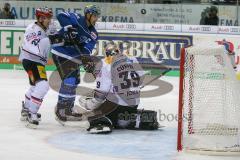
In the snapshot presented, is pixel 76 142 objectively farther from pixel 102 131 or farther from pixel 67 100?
pixel 67 100

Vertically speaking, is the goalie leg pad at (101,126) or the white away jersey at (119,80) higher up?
the white away jersey at (119,80)

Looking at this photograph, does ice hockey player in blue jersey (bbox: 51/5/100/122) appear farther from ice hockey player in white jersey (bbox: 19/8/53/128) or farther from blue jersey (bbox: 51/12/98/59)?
ice hockey player in white jersey (bbox: 19/8/53/128)

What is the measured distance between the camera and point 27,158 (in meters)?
4.41

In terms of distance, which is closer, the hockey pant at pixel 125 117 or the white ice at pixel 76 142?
the white ice at pixel 76 142

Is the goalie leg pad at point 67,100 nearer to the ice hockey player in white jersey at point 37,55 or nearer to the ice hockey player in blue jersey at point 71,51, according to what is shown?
the ice hockey player in blue jersey at point 71,51

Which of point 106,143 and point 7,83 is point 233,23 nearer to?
point 7,83

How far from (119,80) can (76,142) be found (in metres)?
0.84

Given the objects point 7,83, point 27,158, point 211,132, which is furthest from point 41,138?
point 7,83

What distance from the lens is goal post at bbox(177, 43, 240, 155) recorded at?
4773 millimetres

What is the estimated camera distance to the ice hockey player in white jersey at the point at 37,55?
5699 millimetres

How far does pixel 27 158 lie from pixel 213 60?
1733 millimetres

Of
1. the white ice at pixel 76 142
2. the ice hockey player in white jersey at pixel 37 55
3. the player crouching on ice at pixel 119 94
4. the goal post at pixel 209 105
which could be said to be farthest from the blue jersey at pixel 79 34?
the goal post at pixel 209 105

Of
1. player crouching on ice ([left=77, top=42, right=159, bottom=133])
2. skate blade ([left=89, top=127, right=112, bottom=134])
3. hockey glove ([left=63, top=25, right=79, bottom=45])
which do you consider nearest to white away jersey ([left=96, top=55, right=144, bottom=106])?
player crouching on ice ([left=77, top=42, right=159, bottom=133])

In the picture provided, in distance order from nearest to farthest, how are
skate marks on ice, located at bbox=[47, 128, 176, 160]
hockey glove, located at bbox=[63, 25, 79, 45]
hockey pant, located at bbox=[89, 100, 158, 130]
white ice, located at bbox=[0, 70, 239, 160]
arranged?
white ice, located at bbox=[0, 70, 239, 160]
skate marks on ice, located at bbox=[47, 128, 176, 160]
hockey pant, located at bbox=[89, 100, 158, 130]
hockey glove, located at bbox=[63, 25, 79, 45]
